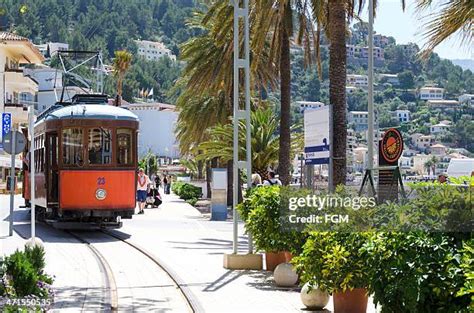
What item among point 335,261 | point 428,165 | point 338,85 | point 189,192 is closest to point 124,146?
point 338,85

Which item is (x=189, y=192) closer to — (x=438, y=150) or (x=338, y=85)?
(x=438, y=150)

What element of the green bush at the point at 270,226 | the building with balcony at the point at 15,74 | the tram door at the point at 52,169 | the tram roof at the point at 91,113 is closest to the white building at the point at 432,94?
the tram roof at the point at 91,113

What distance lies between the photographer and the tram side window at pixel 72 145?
2171 centimetres

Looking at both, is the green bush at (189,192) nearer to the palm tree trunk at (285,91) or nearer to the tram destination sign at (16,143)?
the palm tree trunk at (285,91)

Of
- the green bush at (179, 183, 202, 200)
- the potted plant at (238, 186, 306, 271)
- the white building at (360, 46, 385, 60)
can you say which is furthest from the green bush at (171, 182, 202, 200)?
the potted plant at (238, 186, 306, 271)

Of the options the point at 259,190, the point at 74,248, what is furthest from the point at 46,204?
the point at 259,190

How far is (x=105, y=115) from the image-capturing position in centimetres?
2181

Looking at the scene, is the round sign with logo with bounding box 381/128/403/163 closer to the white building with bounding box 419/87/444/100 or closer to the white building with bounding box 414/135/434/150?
the white building with bounding box 419/87/444/100

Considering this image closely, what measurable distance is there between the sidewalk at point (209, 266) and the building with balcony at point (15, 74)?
80.0ft

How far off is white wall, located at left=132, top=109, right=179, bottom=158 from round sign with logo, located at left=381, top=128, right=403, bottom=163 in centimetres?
11907

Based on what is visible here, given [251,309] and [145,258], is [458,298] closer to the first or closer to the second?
[251,309]

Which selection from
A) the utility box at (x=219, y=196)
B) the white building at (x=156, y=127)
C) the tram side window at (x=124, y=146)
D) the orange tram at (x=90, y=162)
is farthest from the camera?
the white building at (x=156, y=127)

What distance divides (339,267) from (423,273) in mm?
2442

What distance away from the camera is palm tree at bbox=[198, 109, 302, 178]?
3656cm
